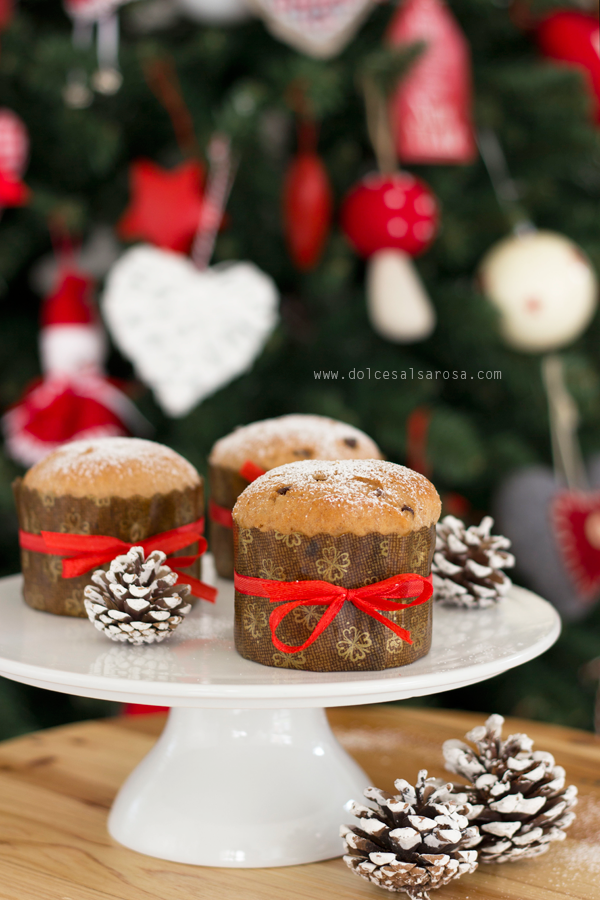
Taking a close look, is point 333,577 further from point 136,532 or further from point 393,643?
point 136,532

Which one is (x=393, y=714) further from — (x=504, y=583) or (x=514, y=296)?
(x=514, y=296)

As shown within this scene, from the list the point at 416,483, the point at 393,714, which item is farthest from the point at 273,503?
the point at 393,714

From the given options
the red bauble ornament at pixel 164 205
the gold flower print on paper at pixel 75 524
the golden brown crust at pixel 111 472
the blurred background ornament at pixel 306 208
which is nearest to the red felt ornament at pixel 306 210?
the blurred background ornament at pixel 306 208

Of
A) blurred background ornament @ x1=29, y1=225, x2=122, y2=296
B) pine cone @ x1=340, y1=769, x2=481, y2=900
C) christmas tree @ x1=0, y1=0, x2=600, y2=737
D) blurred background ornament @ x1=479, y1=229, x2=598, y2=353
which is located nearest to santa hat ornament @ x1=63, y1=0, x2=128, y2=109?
christmas tree @ x1=0, y1=0, x2=600, y2=737

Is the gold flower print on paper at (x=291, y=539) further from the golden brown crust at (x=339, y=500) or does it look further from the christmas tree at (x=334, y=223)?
the christmas tree at (x=334, y=223)

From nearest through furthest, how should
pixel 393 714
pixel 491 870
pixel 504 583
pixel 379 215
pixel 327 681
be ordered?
pixel 327 681 → pixel 491 870 → pixel 504 583 → pixel 393 714 → pixel 379 215

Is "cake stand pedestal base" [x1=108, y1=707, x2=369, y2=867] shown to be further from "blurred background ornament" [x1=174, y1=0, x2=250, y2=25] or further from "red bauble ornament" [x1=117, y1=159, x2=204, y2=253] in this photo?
"blurred background ornament" [x1=174, y1=0, x2=250, y2=25]

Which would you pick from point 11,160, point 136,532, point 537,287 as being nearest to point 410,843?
point 136,532
